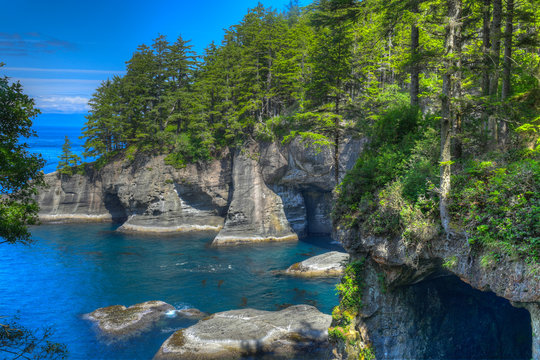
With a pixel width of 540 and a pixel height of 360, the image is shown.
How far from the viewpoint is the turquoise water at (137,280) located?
74.0 ft

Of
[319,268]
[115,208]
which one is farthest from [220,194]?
[319,268]

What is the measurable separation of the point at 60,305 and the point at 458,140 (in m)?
28.5

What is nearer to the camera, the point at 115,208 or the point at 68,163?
the point at 68,163

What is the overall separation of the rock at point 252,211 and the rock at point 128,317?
1748 centimetres

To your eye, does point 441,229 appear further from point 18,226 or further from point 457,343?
point 18,226

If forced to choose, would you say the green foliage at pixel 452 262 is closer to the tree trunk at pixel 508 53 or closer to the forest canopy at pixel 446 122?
the forest canopy at pixel 446 122

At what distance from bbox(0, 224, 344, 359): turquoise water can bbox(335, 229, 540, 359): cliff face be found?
1078 cm

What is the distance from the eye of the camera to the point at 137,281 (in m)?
30.8

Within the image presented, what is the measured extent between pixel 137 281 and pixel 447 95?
2903 centimetres

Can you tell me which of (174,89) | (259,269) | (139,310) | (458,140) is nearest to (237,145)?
(174,89)

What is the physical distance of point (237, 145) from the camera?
1858 inches

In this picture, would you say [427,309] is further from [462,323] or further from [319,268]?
[319,268]

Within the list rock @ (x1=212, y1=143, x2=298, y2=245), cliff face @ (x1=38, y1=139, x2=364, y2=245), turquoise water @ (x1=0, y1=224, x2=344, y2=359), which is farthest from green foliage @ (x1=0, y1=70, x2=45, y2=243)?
rock @ (x1=212, y1=143, x2=298, y2=245)

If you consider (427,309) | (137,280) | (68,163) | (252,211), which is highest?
(68,163)
